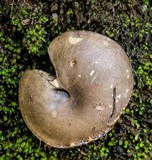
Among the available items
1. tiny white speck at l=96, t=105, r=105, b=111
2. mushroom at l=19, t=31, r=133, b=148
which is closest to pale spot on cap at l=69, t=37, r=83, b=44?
mushroom at l=19, t=31, r=133, b=148

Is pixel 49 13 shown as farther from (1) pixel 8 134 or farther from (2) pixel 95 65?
(1) pixel 8 134

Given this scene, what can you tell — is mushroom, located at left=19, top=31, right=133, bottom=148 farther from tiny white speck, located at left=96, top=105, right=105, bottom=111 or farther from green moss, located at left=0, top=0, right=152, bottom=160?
green moss, located at left=0, top=0, right=152, bottom=160

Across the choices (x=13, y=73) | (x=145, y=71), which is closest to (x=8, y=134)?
(x=13, y=73)

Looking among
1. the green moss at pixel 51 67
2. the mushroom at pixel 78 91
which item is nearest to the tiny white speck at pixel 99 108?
the mushroom at pixel 78 91

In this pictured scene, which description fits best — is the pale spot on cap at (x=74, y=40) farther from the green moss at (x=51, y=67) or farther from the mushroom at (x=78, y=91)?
the green moss at (x=51, y=67)

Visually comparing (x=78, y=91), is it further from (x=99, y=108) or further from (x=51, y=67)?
(x=51, y=67)

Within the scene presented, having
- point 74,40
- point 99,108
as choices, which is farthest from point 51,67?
point 99,108

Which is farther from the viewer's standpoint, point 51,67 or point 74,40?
point 51,67
